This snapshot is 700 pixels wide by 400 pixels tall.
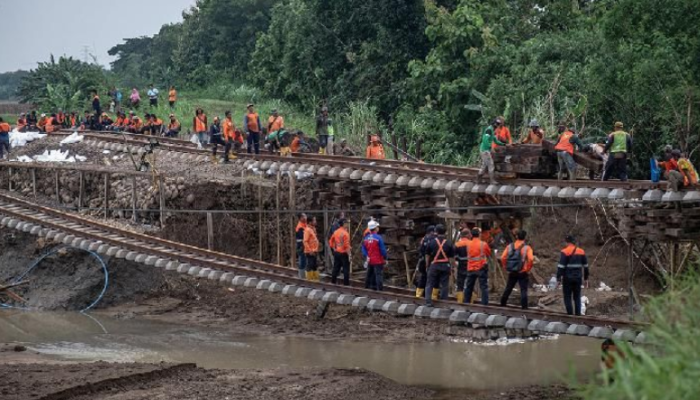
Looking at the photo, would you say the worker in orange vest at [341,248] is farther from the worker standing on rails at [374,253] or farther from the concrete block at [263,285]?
the concrete block at [263,285]

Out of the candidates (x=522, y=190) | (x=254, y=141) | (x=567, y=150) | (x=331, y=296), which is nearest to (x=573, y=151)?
(x=567, y=150)

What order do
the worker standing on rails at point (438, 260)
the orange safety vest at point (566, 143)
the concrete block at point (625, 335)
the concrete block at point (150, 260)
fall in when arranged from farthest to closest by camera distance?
the concrete block at point (150, 260) → the orange safety vest at point (566, 143) → the worker standing on rails at point (438, 260) → the concrete block at point (625, 335)

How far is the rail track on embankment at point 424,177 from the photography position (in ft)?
58.4

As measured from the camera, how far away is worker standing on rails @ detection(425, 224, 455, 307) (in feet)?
62.1

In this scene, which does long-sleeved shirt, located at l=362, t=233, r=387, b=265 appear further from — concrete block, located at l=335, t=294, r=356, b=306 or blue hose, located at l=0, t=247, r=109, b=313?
blue hose, located at l=0, t=247, r=109, b=313

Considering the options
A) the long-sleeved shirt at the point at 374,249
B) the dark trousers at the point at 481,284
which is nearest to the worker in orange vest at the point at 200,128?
the long-sleeved shirt at the point at 374,249

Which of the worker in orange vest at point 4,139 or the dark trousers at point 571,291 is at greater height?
the worker in orange vest at point 4,139

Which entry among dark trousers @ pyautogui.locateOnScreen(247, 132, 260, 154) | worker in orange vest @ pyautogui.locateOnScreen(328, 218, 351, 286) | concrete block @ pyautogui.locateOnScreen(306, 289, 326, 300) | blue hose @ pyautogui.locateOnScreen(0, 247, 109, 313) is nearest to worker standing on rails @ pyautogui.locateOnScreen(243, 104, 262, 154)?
dark trousers @ pyautogui.locateOnScreen(247, 132, 260, 154)

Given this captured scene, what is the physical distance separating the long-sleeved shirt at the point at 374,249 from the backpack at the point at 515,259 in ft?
8.99

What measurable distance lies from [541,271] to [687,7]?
302 inches

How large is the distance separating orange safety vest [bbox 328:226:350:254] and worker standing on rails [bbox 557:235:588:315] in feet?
14.6

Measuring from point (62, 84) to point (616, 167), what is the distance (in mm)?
32200

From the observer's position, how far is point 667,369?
850 centimetres

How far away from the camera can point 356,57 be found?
4066 cm
